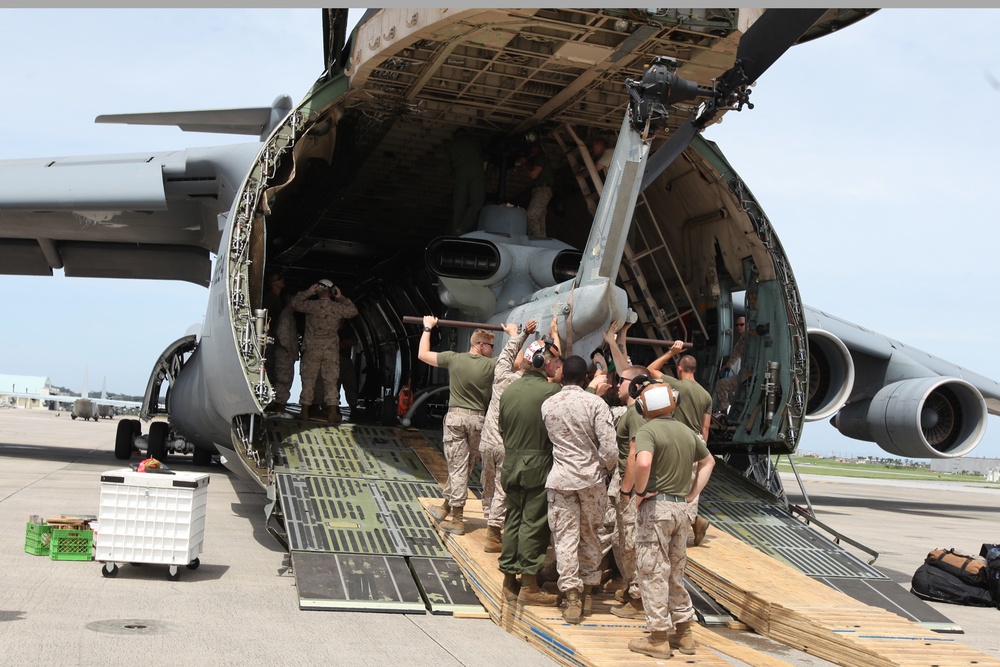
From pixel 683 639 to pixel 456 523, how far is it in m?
2.52

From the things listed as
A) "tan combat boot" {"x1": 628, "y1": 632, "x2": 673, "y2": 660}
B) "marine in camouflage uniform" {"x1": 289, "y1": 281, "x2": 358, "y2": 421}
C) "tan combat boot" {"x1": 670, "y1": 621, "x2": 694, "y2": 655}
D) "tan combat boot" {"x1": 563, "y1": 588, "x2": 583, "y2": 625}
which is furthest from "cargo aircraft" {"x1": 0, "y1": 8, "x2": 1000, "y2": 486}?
"tan combat boot" {"x1": 628, "y1": 632, "x2": 673, "y2": 660}

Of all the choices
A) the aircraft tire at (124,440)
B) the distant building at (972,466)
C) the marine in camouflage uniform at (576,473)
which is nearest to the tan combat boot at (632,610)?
the marine in camouflage uniform at (576,473)

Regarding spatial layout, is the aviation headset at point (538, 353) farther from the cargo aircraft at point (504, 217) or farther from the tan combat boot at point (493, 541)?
the tan combat boot at point (493, 541)

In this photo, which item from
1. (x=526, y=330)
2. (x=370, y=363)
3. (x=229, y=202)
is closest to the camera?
(x=526, y=330)

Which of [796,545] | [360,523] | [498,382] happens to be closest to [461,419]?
[498,382]

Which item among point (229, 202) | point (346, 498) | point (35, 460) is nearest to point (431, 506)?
point (346, 498)

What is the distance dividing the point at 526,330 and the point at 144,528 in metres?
3.11

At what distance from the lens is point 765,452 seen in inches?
415

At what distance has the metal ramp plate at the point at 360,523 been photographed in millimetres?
6590

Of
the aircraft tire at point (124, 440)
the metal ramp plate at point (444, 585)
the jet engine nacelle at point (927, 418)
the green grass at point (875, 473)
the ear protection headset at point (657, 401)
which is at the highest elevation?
the ear protection headset at point (657, 401)

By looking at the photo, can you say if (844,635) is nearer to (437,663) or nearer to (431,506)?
(437,663)

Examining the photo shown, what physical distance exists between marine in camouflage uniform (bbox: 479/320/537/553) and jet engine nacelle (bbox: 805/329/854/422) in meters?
5.68

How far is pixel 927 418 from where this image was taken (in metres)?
14.5

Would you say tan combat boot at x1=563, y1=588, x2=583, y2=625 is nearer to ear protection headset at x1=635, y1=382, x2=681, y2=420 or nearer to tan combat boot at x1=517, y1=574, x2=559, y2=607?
tan combat boot at x1=517, y1=574, x2=559, y2=607
